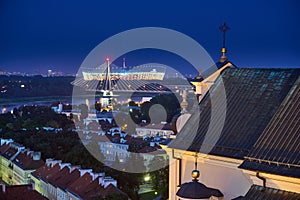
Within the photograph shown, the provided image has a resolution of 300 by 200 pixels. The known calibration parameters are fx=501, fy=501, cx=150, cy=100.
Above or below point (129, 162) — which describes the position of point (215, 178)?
above

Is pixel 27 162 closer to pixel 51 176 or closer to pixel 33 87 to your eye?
pixel 51 176

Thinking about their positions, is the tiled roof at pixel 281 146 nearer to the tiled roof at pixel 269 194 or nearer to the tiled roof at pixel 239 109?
the tiled roof at pixel 269 194

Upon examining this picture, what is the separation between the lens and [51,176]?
2192 centimetres

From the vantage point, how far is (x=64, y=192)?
19.6 meters

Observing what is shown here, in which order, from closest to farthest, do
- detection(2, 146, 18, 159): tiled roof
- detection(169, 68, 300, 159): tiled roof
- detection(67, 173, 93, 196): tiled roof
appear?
detection(169, 68, 300, 159): tiled roof
detection(67, 173, 93, 196): tiled roof
detection(2, 146, 18, 159): tiled roof

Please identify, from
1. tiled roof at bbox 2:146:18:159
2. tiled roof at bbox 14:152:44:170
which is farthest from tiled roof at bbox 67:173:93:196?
tiled roof at bbox 2:146:18:159

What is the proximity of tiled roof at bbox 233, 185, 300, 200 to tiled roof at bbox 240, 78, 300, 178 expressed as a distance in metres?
0.21

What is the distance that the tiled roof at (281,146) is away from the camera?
17.1 ft

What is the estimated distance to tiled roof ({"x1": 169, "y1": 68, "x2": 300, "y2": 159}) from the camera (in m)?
6.58

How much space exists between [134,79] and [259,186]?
402ft

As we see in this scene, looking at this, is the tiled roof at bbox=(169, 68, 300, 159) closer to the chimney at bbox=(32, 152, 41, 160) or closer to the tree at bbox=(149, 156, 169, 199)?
the tree at bbox=(149, 156, 169, 199)

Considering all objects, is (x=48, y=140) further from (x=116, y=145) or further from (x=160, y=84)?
(x=160, y=84)

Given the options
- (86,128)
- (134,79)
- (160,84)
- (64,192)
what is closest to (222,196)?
(64,192)

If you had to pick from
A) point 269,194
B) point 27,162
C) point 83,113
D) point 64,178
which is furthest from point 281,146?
point 83,113
